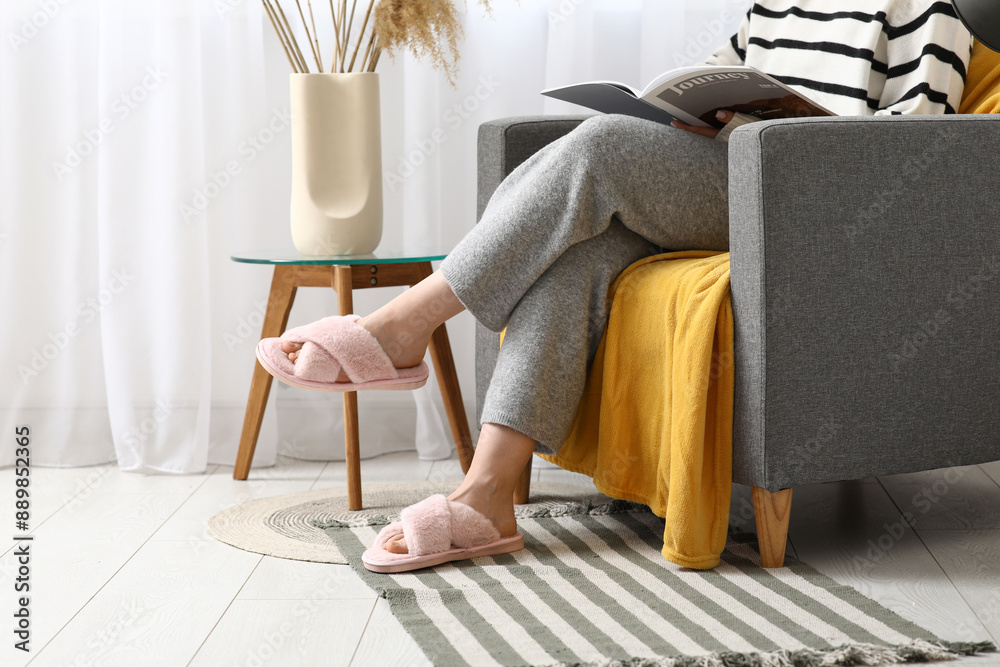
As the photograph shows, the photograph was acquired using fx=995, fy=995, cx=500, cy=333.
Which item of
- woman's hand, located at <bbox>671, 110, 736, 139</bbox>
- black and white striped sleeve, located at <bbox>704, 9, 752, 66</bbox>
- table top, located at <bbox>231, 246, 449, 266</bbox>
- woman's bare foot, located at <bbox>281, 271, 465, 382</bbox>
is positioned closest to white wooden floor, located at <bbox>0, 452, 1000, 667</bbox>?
woman's bare foot, located at <bbox>281, 271, 465, 382</bbox>

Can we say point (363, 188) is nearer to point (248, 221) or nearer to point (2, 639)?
point (248, 221)

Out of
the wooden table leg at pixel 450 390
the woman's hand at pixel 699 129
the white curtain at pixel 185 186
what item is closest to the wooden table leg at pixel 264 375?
the white curtain at pixel 185 186

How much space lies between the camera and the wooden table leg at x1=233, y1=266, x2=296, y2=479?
176 centimetres

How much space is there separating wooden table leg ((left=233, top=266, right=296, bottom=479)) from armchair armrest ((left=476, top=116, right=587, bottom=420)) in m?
0.35

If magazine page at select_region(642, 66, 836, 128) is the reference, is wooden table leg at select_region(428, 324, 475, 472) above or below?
below

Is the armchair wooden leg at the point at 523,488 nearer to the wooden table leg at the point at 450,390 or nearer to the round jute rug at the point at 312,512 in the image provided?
the round jute rug at the point at 312,512

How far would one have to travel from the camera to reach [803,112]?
1344mm

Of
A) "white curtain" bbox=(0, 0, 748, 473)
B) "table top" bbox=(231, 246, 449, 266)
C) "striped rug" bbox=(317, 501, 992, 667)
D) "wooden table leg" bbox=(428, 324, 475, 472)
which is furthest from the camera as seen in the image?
"white curtain" bbox=(0, 0, 748, 473)

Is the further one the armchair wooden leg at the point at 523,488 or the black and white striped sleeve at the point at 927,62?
the armchair wooden leg at the point at 523,488

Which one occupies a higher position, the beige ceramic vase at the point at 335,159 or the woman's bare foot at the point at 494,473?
the beige ceramic vase at the point at 335,159

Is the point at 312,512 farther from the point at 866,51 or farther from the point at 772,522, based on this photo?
the point at 866,51

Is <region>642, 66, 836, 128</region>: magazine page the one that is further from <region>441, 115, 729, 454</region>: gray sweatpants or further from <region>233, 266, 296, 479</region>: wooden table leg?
<region>233, 266, 296, 479</region>: wooden table leg

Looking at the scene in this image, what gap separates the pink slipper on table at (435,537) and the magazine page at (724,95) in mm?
619

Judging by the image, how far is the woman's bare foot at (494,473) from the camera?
4.30 ft
